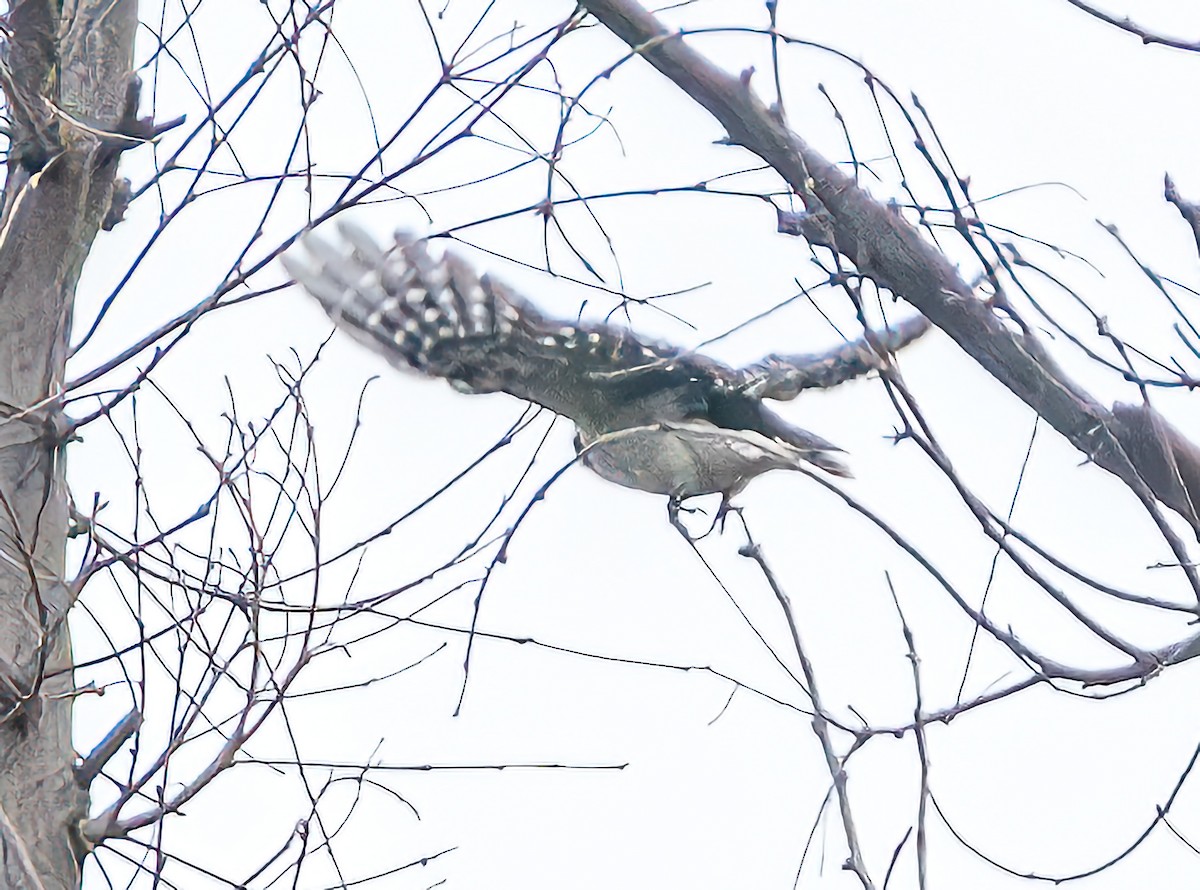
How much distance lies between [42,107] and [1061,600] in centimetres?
108

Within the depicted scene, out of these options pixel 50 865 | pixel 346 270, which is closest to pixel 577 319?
pixel 346 270

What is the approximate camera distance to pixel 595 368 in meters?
1.40

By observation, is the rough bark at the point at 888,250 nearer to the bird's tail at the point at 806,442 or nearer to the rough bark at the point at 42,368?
the bird's tail at the point at 806,442

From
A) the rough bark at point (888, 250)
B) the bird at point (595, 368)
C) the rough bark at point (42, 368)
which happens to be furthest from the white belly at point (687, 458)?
the rough bark at point (42, 368)

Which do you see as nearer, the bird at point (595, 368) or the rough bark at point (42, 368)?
the rough bark at point (42, 368)

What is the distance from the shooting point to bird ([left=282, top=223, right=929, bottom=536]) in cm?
140

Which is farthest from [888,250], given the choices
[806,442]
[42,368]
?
[42,368]

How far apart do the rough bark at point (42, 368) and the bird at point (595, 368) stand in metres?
0.24

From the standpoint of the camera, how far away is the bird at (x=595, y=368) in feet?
4.58

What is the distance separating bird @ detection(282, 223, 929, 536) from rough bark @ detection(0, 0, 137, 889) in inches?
9.5

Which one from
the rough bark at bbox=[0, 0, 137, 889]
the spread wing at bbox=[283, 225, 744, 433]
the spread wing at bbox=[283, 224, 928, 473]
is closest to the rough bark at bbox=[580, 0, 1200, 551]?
the spread wing at bbox=[283, 224, 928, 473]

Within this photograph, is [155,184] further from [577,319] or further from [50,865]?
[50,865]

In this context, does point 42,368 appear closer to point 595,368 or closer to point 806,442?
point 595,368

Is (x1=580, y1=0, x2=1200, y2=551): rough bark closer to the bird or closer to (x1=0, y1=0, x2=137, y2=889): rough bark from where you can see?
the bird
